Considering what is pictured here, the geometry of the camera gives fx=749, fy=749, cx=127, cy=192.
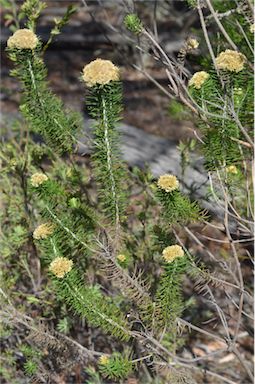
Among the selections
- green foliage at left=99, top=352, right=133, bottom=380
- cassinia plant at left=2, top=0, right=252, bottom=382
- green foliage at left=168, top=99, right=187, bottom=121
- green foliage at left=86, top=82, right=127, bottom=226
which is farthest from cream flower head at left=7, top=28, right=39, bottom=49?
green foliage at left=168, top=99, right=187, bottom=121

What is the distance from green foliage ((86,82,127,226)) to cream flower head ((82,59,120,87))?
0.06 m

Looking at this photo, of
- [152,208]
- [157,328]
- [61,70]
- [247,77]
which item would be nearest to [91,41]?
[61,70]

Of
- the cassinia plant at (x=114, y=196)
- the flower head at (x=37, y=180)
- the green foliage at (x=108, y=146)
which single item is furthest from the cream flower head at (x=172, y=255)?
the flower head at (x=37, y=180)

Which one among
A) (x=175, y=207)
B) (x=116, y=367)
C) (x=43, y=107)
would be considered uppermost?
(x=43, y=107)

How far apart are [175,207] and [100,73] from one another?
0.48 meters

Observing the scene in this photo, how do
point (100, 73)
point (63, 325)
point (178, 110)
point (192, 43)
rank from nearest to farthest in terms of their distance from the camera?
point (100, 73) → point (192, 43) → point (63, 325) → point (178, 110)

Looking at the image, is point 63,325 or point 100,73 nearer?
point 100,73

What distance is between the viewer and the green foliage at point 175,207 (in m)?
2.17

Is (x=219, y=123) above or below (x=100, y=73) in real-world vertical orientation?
below

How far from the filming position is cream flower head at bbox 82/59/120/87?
197 cm

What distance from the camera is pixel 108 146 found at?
7.15 ft

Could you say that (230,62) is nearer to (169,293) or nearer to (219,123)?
(219,123)

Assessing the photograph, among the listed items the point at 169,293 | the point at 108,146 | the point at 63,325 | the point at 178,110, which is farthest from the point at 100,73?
the point at 178,110

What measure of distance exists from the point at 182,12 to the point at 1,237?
6151 millimetres
